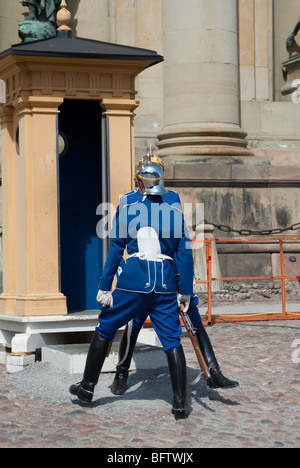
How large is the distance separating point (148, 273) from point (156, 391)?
115cm

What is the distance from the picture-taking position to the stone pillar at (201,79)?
55.1ft

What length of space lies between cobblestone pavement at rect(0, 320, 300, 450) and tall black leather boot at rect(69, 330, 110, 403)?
106mm

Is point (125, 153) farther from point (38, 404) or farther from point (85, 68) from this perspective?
point (38, 404)

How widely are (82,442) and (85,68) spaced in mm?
3843

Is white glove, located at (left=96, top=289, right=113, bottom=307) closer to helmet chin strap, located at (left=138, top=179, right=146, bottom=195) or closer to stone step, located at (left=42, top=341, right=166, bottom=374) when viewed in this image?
helmet chin strap, located at (left=138, top=179, right=146, bottom=195)

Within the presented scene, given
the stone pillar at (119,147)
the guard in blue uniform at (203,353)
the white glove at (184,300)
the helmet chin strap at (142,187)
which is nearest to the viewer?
the white glove at (184,300)

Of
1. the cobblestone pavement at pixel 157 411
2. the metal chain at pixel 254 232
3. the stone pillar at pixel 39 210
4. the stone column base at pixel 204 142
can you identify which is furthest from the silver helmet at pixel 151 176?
the stone column base at pixel 204 142

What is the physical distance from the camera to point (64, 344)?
29.0ft

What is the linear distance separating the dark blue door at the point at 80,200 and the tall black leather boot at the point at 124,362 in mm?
1906

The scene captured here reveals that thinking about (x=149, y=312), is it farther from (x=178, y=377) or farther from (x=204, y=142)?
(x=204, y=142)

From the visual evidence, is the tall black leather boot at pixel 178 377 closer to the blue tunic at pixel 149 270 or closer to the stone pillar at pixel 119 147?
the blue tunic at pixel 149 270
